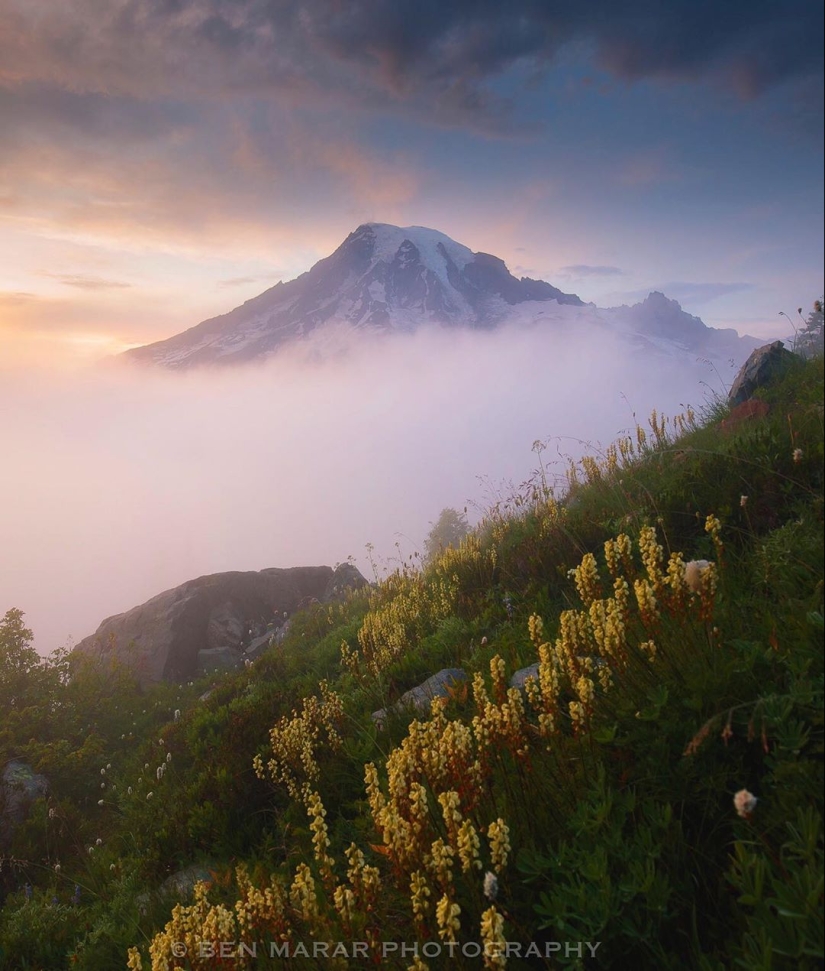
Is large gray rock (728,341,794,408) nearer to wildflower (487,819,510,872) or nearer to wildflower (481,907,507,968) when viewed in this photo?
wildflower (487,819,510,872)

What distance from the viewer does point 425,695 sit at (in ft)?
17.2

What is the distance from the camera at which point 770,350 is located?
29.4ft

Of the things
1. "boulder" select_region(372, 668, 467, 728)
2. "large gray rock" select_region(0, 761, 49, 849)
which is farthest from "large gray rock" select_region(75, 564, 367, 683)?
"boulder" select_region(372, 668, 467, 728)

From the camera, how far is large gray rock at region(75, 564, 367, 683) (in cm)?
2009

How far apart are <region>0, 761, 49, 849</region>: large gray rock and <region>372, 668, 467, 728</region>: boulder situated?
279 inches

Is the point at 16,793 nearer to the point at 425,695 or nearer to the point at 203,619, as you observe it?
the point at 425,695

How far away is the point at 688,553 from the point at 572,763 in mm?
2732

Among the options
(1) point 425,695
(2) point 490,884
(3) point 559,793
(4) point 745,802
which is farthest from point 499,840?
(1) point 425,695

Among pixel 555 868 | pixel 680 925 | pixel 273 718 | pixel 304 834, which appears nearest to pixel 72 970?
pixel 304 834

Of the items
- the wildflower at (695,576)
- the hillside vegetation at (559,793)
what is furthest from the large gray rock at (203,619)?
the wildflower at (695,576)

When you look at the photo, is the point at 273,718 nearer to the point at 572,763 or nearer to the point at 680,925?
the point at 572,763

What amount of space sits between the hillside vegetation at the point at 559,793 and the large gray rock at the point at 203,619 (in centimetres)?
1352

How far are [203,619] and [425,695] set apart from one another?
1920 cm

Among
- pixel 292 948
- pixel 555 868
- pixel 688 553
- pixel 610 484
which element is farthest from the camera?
pixel 610 484
